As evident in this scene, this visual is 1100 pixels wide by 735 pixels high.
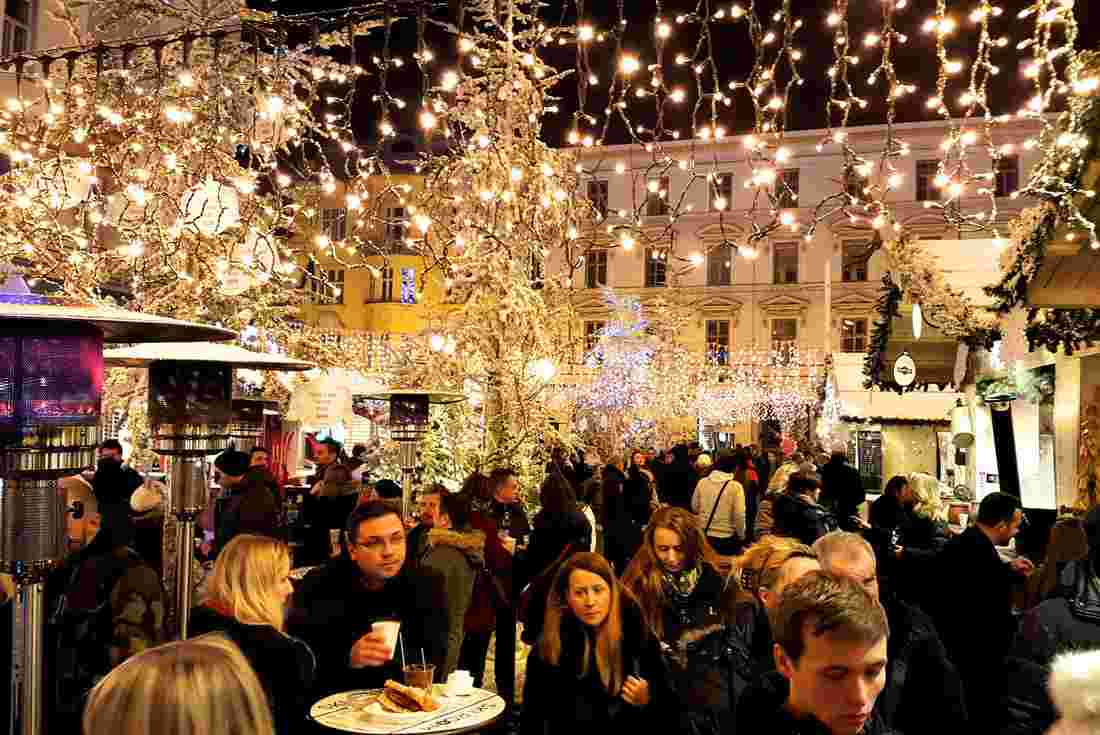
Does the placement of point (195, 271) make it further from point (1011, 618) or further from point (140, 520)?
point (1011, 618)

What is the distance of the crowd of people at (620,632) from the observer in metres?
2.12

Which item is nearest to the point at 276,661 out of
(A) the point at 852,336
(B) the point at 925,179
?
(A) the point at 852,336

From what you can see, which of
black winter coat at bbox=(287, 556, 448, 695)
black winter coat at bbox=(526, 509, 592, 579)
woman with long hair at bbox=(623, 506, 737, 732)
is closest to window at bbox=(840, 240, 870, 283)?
black winter coat at bbox=(526, 509, 592, 579)

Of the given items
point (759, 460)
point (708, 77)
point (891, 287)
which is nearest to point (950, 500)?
point (891, 287)

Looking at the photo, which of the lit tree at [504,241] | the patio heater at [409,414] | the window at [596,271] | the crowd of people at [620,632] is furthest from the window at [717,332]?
the crowd of people at [620,632]

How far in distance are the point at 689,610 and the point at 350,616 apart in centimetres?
153

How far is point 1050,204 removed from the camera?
557 cm

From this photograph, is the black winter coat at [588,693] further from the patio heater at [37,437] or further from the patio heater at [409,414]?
the patio heater at [409,414]

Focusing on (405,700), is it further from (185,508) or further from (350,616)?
(185,508)

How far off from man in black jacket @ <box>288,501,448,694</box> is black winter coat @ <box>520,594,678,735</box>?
1.64 feet

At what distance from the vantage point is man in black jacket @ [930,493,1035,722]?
466cm

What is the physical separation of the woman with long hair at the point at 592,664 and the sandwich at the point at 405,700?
0.41 metres

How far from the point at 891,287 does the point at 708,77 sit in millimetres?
6595

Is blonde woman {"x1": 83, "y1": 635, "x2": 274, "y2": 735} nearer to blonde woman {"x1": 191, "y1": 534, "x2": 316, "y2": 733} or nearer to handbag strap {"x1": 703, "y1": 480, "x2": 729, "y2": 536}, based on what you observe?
blonde woman {"x1": 191, "y1": 534, "x2": 316, "y2": 733}
